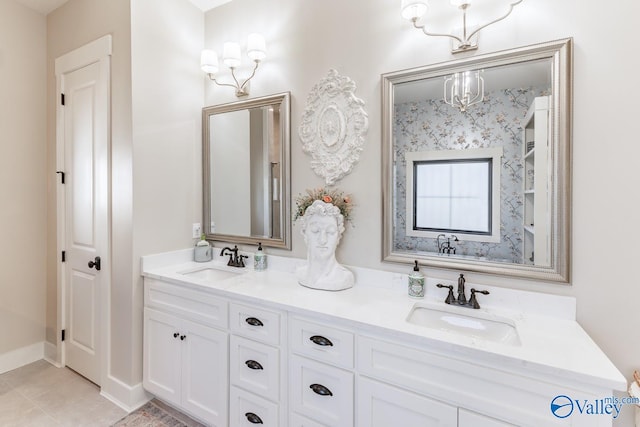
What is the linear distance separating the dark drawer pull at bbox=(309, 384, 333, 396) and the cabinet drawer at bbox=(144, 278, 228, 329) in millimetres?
599

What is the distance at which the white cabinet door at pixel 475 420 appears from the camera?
1.09 meters

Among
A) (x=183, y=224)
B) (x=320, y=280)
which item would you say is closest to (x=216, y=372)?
(x=320, y=280)

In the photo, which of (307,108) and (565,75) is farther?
(307,108)

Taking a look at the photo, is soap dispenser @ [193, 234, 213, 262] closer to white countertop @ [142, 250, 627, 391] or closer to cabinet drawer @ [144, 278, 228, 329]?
white countertop @ [142, 250, 627, 391]

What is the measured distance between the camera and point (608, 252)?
1.32 meters

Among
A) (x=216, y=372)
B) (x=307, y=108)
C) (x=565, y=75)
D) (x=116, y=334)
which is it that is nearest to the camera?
(x=565, y=75)

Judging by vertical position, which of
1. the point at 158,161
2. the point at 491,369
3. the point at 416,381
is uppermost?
the point at 158,161

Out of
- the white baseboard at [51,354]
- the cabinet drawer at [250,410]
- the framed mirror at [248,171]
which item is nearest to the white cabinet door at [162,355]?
the cabinet drawer at [250,410]

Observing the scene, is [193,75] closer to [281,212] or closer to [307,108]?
[307,108]

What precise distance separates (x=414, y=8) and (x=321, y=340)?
65.0 inches

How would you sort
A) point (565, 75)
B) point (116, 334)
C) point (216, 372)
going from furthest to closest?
1. point (116, 334)
2. point (216, 372)
3. point (565, 75)

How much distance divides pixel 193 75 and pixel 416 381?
253 centimetres

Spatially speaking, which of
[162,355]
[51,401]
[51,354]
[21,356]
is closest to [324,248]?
[162,355]

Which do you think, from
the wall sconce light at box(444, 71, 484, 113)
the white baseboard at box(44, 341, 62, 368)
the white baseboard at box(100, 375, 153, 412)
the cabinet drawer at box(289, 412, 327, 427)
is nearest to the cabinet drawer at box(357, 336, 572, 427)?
the cabinet drawer at box(289, 412, 327, 427)
